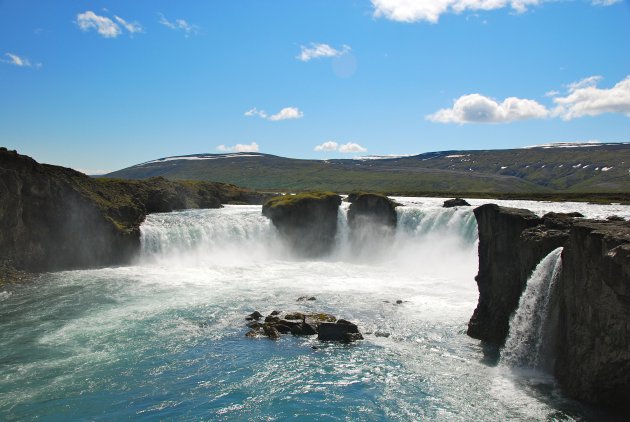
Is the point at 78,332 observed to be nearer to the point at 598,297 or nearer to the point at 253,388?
the point at 253,388

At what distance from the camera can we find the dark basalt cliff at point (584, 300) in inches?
768

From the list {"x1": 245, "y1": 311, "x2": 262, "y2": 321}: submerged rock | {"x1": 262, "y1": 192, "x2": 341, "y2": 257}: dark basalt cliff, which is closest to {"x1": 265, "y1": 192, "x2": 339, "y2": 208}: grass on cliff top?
{"x1": 262, "y1": 192, "x2": 341, "y2": 257}: dark basalt cliff

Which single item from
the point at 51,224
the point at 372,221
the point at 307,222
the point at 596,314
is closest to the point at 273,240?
the point at 307,222

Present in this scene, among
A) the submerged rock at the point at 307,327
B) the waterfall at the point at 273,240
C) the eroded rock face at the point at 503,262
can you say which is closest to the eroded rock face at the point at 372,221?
the waterfall at the point at 273,240

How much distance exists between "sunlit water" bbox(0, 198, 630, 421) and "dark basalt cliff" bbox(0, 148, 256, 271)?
11.2ft

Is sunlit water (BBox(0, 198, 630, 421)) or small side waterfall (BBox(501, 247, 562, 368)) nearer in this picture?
sunlit water (BBox(0, 198, 630, 421))

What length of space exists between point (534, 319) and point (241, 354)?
1791 cm

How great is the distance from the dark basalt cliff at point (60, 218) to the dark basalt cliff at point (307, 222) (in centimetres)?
2101

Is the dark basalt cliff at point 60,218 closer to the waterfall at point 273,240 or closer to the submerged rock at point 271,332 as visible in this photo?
the waterfall at point 273,240

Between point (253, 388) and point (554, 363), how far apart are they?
16524mm

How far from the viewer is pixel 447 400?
22953 millimetres

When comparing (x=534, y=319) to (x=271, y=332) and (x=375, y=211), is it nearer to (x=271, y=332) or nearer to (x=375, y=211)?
(x=271, y=332)

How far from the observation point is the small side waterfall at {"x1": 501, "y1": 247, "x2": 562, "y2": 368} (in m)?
25.3

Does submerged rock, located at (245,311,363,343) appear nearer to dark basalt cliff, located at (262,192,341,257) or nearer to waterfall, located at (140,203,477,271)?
waterfall, located at (140,203,477,271)
